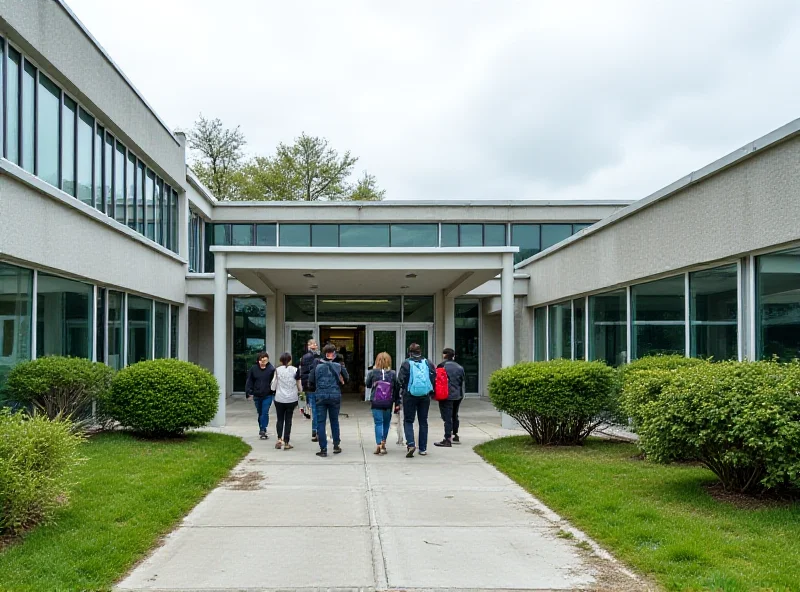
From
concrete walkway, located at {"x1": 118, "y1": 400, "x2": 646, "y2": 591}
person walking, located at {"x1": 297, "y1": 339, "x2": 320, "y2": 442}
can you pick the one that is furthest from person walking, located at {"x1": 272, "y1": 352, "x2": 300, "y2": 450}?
concrete walkway, located at {"x1": 118, "y1": 400, "x2": 646, "y2": 591}

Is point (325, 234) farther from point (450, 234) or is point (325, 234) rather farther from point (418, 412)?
point (418, 412)

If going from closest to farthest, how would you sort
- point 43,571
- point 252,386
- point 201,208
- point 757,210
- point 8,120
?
point 43,571 → point 757,210 → point 8,120 → point 252,386 → point 201,208

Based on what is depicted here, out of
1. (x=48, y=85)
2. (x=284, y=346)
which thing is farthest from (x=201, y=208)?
(x=48, y=85)

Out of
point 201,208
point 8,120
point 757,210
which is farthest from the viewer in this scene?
point 201,208

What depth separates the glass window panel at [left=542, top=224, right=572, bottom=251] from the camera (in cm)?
2586

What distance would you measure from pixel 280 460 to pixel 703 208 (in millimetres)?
7100

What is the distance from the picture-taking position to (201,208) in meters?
23.4

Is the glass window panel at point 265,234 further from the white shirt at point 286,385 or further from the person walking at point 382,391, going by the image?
the person walking at point 382,391

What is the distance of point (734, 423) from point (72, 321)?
1075 centimetres

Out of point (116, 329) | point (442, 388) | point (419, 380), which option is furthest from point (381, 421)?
point (116, 329)

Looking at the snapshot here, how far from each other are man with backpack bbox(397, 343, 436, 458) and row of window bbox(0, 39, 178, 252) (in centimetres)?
641

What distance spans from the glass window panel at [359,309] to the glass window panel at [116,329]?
877 cm

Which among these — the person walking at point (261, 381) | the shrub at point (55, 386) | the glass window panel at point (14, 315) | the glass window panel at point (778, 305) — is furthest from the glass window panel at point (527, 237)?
the glass window panel at point (14, 315)

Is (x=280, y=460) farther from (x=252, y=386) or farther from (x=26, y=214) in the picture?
(x=26, y=214)
